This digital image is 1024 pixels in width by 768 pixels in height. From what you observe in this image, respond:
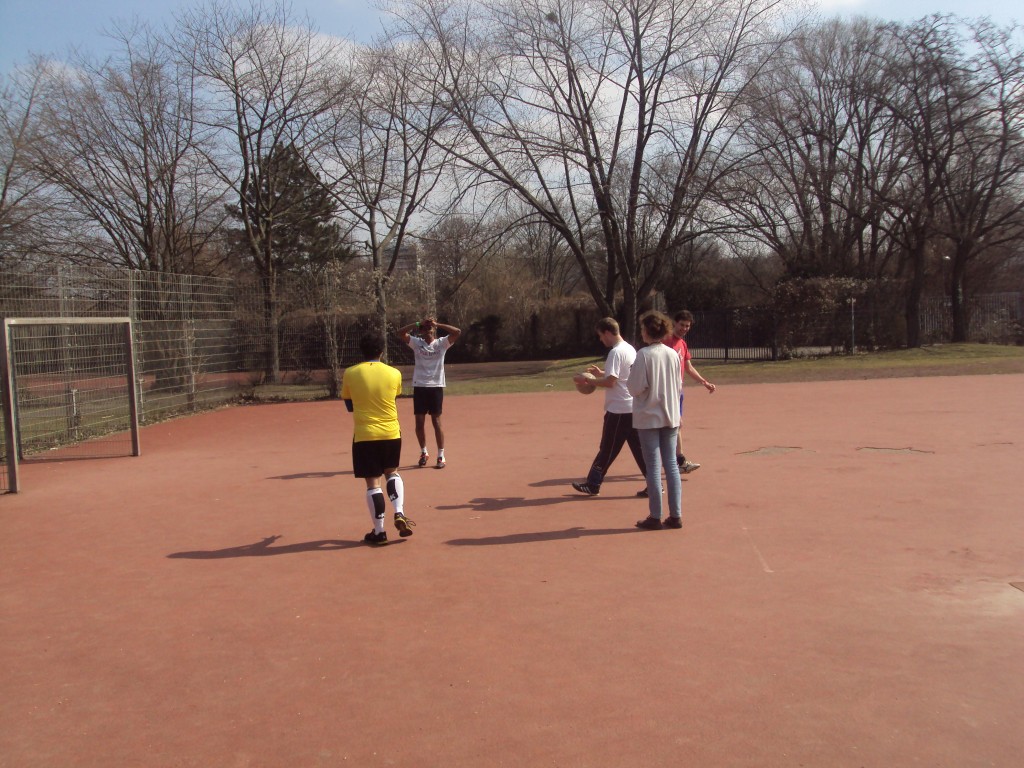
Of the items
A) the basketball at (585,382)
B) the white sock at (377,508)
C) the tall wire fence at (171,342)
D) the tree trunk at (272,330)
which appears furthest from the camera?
the tree trunk at (272,330)

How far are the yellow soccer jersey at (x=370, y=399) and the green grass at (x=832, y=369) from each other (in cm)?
1450

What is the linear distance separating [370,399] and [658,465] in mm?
2407

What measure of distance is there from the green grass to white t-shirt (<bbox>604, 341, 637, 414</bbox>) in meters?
12.7

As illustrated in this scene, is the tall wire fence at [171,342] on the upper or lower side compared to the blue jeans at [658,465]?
upper

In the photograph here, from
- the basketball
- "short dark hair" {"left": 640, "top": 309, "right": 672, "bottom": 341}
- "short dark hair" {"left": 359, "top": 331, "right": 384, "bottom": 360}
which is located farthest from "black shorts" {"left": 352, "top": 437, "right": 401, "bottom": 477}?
"short dark hair" {"left": 640, "top": 309, "right": 672, "bottom": 341}

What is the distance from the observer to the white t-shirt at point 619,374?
7945 mm

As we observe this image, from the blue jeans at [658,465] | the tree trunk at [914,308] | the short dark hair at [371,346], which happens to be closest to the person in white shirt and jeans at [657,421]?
the blue jeans at [658,465]

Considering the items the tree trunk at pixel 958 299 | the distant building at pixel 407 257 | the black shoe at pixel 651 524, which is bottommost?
the black shoe at pixel 651 524

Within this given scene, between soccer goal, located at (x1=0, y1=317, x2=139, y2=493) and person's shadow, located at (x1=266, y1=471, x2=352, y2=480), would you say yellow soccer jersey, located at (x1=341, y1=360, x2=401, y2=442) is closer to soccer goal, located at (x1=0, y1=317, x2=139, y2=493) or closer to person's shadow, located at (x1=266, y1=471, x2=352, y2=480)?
person's shadow, located at (x1=266, y1=471, x2=352, y2=480)

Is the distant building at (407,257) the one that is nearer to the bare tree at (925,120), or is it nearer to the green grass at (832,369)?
the green grass at (832,369)

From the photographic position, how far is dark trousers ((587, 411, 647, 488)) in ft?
27.1

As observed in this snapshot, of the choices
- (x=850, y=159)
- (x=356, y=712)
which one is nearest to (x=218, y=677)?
(x=356, y=712)

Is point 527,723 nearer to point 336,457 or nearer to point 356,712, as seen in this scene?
point 356,712

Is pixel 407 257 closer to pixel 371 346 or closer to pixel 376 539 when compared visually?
pixel 371 346
